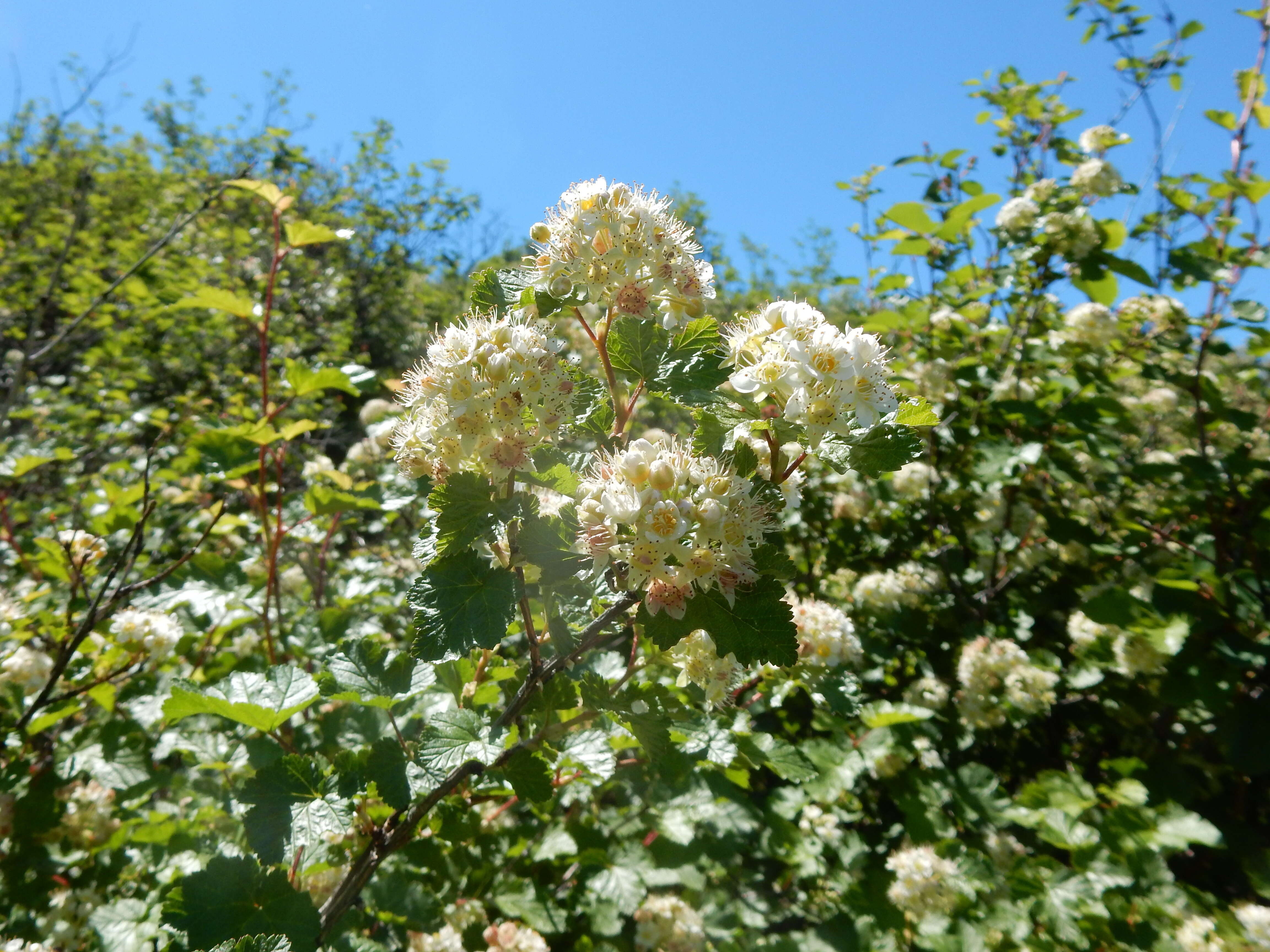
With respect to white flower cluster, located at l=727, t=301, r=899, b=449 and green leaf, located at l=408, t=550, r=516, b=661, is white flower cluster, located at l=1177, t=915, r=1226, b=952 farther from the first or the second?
green leaf, located at l=408, t=550, r=516, b=661

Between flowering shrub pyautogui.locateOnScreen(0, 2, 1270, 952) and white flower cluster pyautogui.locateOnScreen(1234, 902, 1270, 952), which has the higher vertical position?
flowering shrub pyautogui.locateOnScreen(0, 2, 1270, 952)

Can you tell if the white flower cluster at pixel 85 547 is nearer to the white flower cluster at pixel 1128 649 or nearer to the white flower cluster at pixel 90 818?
the white flower cluster at pixel 90 818

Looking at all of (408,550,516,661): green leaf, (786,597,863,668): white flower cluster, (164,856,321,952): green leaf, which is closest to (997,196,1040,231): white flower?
(786,597,863,668): white flower cluster

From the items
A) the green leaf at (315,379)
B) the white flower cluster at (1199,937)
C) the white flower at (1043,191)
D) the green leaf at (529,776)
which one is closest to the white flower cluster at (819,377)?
the green leaf at (529,776)

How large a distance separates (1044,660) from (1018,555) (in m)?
0.64

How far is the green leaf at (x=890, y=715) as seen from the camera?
2277mm

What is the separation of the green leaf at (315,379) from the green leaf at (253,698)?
0.86 meters

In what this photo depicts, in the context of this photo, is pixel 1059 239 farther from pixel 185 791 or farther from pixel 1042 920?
pixel 185 791

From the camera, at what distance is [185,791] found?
7.46 ft

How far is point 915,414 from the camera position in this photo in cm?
113

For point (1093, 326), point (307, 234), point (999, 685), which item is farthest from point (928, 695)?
point (307, 234)

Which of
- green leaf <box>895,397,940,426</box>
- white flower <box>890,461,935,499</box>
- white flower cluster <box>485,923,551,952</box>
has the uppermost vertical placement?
white flower <box>890,461,935,499</box>

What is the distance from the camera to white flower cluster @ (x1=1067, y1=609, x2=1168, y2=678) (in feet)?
8.72

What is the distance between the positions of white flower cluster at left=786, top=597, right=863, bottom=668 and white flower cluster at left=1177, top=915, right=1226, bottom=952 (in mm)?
1230
